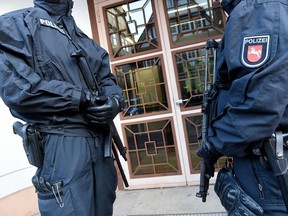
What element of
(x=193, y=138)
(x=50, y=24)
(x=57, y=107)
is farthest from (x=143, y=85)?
(x=57, y=107)

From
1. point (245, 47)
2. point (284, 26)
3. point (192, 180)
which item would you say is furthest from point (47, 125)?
point (192, 180)

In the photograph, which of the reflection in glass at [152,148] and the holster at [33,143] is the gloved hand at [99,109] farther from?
the reflection in glass at [152,148]

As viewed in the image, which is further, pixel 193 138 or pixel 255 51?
pixel 193 138

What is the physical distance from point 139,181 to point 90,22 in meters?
2.03

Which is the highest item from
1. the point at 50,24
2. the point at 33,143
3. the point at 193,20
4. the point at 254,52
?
the point at 193,20

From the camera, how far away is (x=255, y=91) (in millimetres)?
1016

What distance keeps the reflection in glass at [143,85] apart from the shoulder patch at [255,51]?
7.50ft

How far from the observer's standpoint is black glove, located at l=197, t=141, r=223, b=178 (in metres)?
1.30

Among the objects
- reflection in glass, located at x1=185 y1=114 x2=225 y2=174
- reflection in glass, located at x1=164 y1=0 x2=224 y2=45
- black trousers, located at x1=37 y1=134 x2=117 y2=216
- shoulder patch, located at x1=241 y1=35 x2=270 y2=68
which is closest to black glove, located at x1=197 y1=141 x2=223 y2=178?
shoulder patch, located at x1=241 y1=35 x2=270 y2=68

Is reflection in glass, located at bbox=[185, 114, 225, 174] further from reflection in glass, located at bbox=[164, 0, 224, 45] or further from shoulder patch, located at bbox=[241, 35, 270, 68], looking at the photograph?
shoulder patch, located at bbox=[241, 35, 270, 68]

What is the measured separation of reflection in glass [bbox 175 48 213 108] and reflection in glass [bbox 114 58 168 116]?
22 centimetres

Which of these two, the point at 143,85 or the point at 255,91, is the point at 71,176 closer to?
the point at 255,91

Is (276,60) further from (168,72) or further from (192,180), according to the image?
(192,180)

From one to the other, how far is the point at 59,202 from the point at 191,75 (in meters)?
2.29
